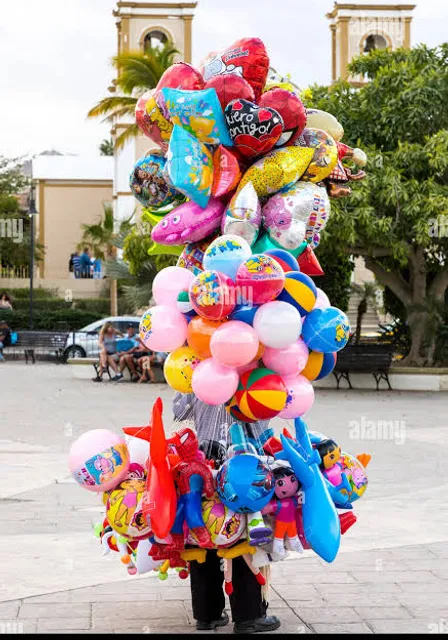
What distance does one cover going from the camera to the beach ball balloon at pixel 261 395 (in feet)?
15.9

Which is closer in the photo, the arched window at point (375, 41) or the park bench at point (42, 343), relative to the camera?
the park bench at point (42, 343)

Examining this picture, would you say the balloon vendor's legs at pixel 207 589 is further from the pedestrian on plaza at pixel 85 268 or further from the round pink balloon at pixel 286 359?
the pedestrian on plaza at pixel 85 268

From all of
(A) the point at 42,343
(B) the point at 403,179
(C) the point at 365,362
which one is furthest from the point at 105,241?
(B) the point at 403,179

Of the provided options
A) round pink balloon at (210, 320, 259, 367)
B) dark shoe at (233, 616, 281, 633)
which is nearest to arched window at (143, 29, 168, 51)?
round pink balloon at (210, 320, 259, 367)

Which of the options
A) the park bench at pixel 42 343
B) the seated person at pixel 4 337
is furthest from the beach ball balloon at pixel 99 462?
the seated person at pixel 4 337

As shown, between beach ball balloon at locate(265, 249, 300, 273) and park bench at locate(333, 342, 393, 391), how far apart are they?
13.8 m

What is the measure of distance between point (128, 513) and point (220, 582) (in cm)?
72

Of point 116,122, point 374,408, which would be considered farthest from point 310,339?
point 116,122

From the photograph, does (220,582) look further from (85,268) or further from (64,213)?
(64,213)

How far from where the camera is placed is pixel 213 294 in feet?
15.9

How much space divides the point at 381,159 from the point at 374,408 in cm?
460

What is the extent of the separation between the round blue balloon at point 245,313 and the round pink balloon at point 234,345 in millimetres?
102

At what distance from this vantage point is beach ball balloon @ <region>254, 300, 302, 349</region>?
191 inches

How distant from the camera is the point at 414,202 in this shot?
17547 mm
